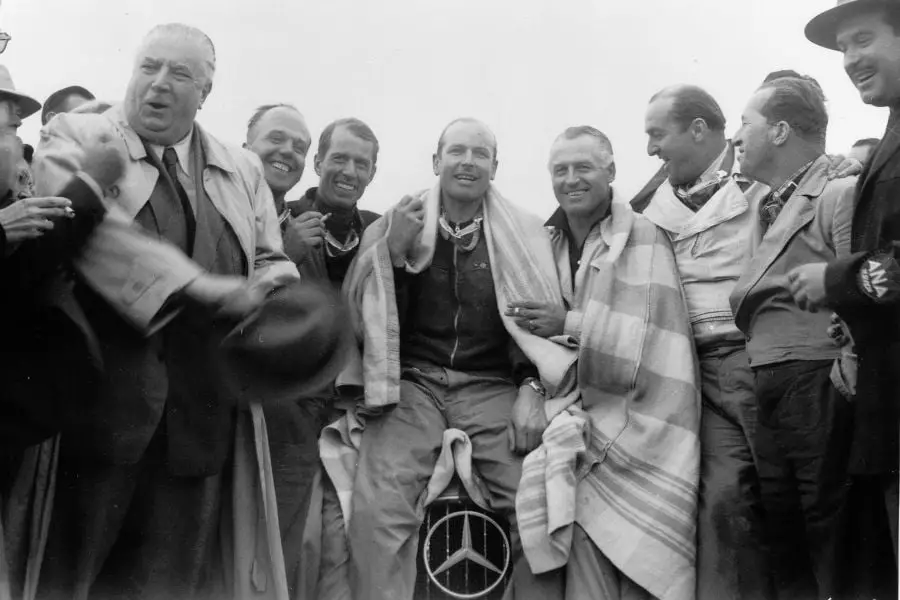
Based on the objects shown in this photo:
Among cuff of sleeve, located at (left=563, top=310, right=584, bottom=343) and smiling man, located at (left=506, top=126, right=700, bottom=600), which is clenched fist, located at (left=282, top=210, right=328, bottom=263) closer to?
smiling man, located at (left=506, top=126, right=700, bottom=600)

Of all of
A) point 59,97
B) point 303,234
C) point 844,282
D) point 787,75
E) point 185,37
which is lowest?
point 844,282

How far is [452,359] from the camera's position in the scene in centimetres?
443

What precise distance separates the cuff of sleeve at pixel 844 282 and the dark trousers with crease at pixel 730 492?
632mm

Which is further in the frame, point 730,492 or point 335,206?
point 335,206

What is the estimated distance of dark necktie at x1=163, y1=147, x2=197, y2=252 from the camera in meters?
3.97

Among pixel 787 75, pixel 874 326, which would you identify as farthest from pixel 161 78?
pixel 874 326

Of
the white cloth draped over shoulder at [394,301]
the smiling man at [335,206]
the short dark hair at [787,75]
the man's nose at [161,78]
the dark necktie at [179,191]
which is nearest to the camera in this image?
the dark necktie at [179,191]

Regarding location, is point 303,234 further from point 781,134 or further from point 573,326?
point 781,134

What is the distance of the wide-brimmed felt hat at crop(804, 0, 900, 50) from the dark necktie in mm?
2099

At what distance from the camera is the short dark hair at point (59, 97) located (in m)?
4.57

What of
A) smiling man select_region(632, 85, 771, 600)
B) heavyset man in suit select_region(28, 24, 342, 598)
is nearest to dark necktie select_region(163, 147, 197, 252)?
heavyset man in suit select_region(28, 24, 342, 598)

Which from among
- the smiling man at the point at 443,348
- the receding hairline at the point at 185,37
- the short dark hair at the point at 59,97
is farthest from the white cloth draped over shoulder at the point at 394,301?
the short dark hair at the point at 59,97

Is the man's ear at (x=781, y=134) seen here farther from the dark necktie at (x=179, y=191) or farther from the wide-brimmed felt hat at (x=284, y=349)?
the dark necktie at (x=179, y=191)

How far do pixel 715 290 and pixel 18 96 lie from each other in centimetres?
243
